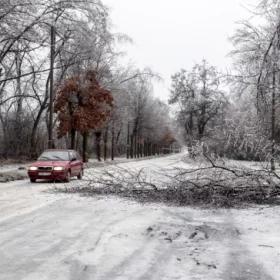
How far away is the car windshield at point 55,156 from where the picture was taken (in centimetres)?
2420

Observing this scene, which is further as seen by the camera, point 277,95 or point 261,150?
point 277,95

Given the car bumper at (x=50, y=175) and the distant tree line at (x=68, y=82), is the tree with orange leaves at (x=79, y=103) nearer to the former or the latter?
the distant tree line at (x=68, y=82)

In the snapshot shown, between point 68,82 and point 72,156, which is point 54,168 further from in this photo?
point 68,82

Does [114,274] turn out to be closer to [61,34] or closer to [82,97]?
[61,34]

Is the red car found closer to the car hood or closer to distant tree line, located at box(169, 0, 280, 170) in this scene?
the car hood

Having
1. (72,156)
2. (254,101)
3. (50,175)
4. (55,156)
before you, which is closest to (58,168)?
(50,175)

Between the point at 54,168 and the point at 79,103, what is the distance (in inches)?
897

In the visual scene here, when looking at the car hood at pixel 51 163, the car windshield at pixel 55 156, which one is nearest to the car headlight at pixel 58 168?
the car hood at pixel 51 163

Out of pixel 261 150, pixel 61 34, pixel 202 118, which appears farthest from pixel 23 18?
pixel 202 118

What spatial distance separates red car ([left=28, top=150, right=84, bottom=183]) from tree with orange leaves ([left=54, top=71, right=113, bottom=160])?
64.2 ft

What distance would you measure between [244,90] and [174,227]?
6683 mm

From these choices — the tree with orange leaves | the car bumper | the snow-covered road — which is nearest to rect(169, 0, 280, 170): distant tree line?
the snow-covered road

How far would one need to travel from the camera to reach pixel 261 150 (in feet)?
46.8

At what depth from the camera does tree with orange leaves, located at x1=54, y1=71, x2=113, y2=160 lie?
4397 cm
